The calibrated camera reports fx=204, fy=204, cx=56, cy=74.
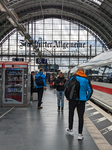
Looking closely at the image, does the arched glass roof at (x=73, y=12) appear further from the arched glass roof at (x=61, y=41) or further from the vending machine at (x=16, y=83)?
the vending machine at (x=16, y=83)

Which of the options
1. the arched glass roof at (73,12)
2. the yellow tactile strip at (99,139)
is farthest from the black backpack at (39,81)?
the arched glass roof at (73,12)

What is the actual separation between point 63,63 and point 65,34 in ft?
20.3

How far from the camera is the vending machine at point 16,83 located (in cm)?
931

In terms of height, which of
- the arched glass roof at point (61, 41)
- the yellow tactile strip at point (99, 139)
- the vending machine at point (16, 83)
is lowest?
the yellow tactile strip at point (99, 139)

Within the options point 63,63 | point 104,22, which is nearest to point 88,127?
point 104,22

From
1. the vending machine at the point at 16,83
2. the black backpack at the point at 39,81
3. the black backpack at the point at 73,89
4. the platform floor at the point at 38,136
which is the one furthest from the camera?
the vending machine at the point at 16,83

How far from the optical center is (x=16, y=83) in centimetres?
951

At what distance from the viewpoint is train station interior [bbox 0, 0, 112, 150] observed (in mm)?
4660

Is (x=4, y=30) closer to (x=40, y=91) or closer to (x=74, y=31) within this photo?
(x=74, y=31)

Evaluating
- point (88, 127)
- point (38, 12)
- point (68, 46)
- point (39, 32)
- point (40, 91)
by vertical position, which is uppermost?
point (38, 12)

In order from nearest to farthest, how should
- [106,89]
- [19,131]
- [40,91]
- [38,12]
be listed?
1. [19,131]
2. [40,91]
3. [106,89]
4. [38,12]

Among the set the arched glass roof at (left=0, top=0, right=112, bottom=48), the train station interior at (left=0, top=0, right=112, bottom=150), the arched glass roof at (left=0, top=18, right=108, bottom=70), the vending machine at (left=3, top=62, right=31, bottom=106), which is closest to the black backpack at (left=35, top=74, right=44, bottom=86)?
the train station interior at (left=0, top=0, right=112, bottom=150)

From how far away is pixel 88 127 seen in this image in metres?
5.60

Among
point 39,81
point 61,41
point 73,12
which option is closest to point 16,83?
point 39,81
